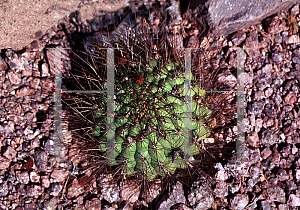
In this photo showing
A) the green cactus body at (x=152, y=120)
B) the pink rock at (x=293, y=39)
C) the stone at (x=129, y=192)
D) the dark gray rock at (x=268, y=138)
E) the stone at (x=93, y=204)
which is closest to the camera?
the green cactus body at (x=152, y=120)

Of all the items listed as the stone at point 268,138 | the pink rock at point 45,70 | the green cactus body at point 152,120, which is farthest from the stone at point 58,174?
the stone at point 268,138

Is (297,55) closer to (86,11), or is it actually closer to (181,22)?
(181,22)

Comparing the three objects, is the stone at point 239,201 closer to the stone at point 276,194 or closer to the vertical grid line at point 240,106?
the stone at point 276,194

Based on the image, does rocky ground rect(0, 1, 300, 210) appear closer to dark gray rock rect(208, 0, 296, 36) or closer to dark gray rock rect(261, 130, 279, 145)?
dark gray rock rect(261, 130, 279, 145)

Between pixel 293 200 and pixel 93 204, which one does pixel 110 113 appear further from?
pixel 293 200

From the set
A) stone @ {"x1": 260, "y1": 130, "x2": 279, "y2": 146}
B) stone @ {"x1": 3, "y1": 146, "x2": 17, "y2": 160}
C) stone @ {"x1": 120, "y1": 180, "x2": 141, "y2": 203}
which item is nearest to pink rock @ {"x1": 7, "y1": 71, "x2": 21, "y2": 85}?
stone @ {"x1": 3, "y1": 146, "x2": 17, "y2": 160}
